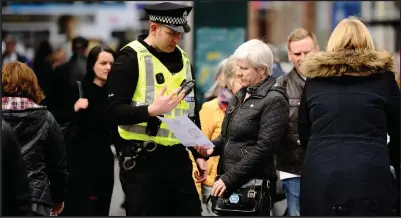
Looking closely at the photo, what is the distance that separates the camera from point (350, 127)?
521 cm

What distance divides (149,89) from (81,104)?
7.07 feet

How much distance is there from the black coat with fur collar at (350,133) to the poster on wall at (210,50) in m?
8.21

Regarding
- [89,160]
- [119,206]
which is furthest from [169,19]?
[119,206]

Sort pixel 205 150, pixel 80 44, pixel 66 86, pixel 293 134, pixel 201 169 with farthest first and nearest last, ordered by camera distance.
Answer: pixel 80 44, pixel 66 86, pixel 293 134, pixel 201 169, pixel 205 150

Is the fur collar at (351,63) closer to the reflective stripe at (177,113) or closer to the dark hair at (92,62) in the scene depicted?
the reflective stripe at (177,113)

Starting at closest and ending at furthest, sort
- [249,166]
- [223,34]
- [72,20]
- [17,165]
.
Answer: [17,165], [249,166], [223,34], [72,20]

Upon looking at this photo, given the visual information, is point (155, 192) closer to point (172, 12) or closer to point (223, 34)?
point (172, 12)

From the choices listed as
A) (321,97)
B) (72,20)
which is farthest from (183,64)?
(72,20)

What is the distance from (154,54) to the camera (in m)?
5.83

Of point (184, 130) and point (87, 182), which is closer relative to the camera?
point (184, 130)

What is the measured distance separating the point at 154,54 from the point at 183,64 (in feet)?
0.80

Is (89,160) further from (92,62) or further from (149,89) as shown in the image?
(149,89)

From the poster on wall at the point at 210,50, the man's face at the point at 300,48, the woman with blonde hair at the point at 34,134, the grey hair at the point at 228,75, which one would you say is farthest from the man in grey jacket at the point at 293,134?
Result: the poster on wall at the point at 210,50

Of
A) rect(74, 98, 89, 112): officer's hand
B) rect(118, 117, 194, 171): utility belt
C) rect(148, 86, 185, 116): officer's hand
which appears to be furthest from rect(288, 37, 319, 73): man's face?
rect(148, 86, 185, 116): officer's hand
